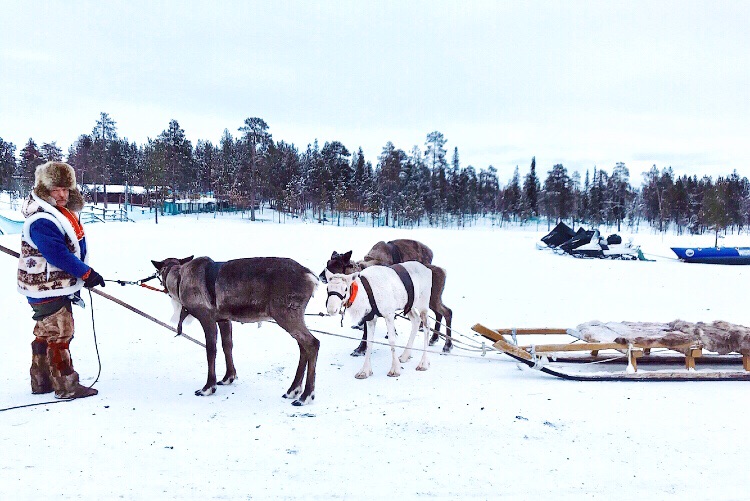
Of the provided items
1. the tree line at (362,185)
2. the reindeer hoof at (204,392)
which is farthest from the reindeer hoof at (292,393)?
the tree line at (362,185)

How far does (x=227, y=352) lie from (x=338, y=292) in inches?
67.1

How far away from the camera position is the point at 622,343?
5961mm

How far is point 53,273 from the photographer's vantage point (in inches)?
195

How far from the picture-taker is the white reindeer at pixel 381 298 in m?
5.53

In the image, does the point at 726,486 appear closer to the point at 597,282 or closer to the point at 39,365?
the point at 39,365

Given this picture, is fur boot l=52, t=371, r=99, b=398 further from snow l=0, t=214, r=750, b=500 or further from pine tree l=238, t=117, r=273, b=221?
pine tree l=238, t=117, r=273, b=221

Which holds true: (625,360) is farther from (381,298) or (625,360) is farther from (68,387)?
(68,387)

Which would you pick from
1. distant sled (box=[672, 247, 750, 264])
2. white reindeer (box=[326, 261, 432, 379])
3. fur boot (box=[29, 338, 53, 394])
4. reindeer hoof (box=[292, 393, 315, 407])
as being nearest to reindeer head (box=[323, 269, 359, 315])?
white reindeer (box=[326, 261, 432, 379])

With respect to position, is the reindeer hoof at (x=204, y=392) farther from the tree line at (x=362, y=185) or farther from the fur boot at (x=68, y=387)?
the tree line at (x=362, y=185)

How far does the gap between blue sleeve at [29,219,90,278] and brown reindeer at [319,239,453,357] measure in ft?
9.59

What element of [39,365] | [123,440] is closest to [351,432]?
[123,440]

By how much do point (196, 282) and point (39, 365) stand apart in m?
1.89

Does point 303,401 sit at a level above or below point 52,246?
below

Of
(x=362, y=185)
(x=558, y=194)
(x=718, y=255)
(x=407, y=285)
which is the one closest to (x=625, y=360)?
(x=407, y=285)
